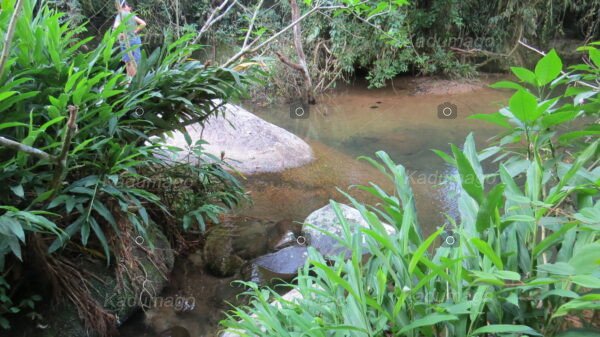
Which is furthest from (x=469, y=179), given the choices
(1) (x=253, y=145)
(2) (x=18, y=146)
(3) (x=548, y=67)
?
(1) (x=253, y=145)

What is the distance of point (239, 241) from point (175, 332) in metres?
0.88

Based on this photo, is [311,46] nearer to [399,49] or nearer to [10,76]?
[399,49]

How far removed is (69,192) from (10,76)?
55 centimetres

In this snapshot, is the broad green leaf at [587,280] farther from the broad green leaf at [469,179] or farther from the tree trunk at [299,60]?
the tree trunk at [299,60]

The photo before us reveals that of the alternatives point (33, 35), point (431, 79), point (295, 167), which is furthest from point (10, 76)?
point (431, 79)

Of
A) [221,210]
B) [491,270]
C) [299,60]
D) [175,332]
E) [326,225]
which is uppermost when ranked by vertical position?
[491,270]

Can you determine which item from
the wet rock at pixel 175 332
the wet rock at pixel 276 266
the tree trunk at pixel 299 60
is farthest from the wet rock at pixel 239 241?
the tree trunk at pixel 299 60

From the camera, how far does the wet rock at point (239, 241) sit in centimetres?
299

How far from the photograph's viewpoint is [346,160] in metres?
4.91

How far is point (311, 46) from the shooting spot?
7832mm

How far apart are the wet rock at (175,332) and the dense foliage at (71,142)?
0.35 metres

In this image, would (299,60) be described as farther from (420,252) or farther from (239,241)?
(420,252)

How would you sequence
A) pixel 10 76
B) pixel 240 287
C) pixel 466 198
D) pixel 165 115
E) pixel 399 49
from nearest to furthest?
pixel 466 198, pixel 10 76, pixel 165 115, pixel 240 287, pixel 399 49

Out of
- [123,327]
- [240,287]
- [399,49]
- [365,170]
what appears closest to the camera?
[123,327]
